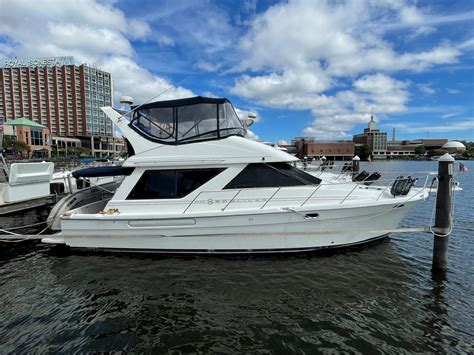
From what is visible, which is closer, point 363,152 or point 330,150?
point 330,150

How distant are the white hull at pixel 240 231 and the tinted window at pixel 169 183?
0.70m

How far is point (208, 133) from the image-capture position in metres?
6.81

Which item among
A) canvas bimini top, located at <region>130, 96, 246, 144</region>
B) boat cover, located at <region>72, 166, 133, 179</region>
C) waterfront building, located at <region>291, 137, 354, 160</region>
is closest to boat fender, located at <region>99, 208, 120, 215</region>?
boat cover, located at <region>72, 166, 133, 179</region>

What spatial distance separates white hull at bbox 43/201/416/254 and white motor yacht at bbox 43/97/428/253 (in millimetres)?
24

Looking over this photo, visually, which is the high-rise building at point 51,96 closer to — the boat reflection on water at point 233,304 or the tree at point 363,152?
the boat reflection on water at point 233,304

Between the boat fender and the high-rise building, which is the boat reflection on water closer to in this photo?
the boat fender

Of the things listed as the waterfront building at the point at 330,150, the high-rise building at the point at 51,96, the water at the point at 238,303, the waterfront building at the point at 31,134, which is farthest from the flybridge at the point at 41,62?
the water at the point at 238,303

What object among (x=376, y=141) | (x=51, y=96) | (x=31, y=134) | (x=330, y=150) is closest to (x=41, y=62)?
(x=51, y=96)

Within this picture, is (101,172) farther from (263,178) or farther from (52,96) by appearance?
(52,96)

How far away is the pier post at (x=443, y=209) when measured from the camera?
5586mm

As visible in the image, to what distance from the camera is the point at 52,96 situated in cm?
9950

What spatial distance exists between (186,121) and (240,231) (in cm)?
308

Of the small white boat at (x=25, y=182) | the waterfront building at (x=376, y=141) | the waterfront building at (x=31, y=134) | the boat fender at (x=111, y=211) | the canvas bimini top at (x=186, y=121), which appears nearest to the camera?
the boat fender at (x=111, y=211)

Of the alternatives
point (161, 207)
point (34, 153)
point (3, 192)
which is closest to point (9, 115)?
point (34, 153)
